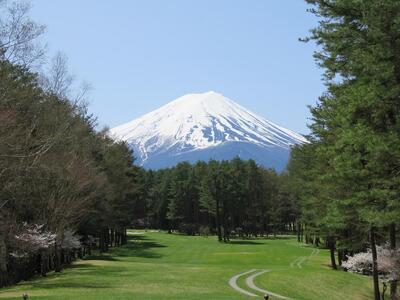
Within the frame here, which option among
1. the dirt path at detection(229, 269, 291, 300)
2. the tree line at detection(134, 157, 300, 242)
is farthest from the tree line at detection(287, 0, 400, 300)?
the tree line at detection(134, 157, 300, 242)

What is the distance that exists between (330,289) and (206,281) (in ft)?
29.5

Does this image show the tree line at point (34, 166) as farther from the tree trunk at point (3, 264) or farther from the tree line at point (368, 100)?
the tree line at point (368, 100)

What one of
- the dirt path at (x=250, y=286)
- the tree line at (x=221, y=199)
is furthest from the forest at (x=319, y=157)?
the tree line at (x=221, y=199)

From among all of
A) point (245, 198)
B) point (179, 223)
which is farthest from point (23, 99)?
point (179, 223)

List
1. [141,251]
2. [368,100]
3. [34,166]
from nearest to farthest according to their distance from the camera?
[368,100] < [34,166] < [141,251]

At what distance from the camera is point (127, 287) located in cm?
3122

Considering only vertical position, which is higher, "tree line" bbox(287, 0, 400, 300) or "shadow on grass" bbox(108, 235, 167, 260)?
"tree line" bbox(287, 0, 400, 300)

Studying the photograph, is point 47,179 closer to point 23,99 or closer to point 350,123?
point 23,99

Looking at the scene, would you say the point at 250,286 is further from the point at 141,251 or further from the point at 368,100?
the point at 141,251

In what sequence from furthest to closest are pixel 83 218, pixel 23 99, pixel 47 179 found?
pixel 83 218, pixel 47 179, pixel 23 99

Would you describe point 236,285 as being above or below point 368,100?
below

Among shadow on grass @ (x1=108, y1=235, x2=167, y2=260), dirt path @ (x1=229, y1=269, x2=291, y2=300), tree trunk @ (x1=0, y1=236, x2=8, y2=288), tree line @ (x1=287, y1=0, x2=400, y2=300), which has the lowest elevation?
dirt path @ (x1=229, y1=269, x2=291, y2=300)

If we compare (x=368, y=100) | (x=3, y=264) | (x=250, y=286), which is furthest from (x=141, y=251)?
(x=368, y=100)

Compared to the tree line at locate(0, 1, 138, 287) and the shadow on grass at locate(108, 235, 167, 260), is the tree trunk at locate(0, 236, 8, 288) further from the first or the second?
the shadow on grass at locate(108, 235, 167, 260)
